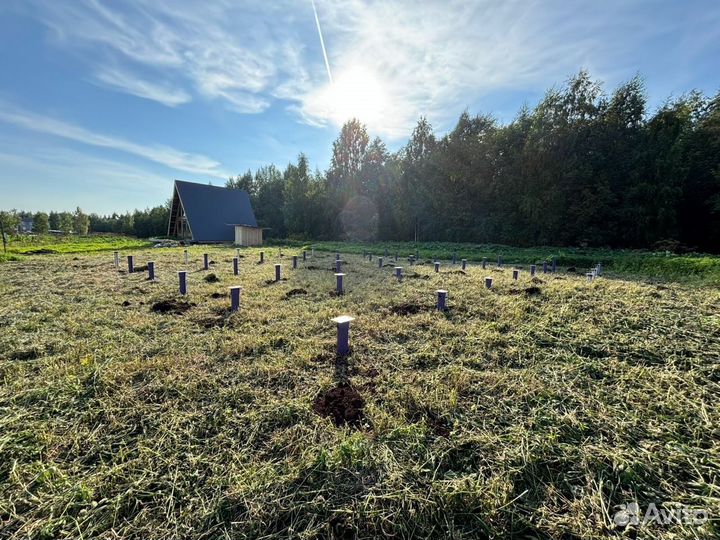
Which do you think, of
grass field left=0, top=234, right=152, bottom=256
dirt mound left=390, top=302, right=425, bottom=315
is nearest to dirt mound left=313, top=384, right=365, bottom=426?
dirt mound left=390, top=302, right=425, bottom=315

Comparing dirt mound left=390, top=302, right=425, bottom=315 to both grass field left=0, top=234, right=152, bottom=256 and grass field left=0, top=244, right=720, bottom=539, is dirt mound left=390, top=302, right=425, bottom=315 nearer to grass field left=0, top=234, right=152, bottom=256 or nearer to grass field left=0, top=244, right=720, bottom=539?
grass field left=0, top=244, right=720, bottom=539

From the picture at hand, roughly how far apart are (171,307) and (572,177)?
1878cm

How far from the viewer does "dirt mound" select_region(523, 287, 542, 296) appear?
520cm

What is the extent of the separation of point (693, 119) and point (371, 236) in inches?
748

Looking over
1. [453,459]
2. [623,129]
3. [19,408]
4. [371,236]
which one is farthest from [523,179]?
[19,408]

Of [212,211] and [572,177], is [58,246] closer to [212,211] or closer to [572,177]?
[212,211]

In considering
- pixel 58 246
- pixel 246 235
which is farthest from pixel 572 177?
pixel 58 246

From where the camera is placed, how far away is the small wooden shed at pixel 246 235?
21.6 metres

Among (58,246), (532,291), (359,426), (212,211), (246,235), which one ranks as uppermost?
(212,211)

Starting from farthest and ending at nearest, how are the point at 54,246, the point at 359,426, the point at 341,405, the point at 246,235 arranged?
the point at 246,235, the point at 54,246, the point at 341,405, the point at 359,426

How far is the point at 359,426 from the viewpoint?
1910mm

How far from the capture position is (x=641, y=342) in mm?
2973

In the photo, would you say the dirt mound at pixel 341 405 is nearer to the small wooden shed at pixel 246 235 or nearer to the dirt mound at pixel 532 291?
the dirt mound at pixel 532 291

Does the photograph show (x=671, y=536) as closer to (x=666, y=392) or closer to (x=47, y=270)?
(x=666, y=392)
